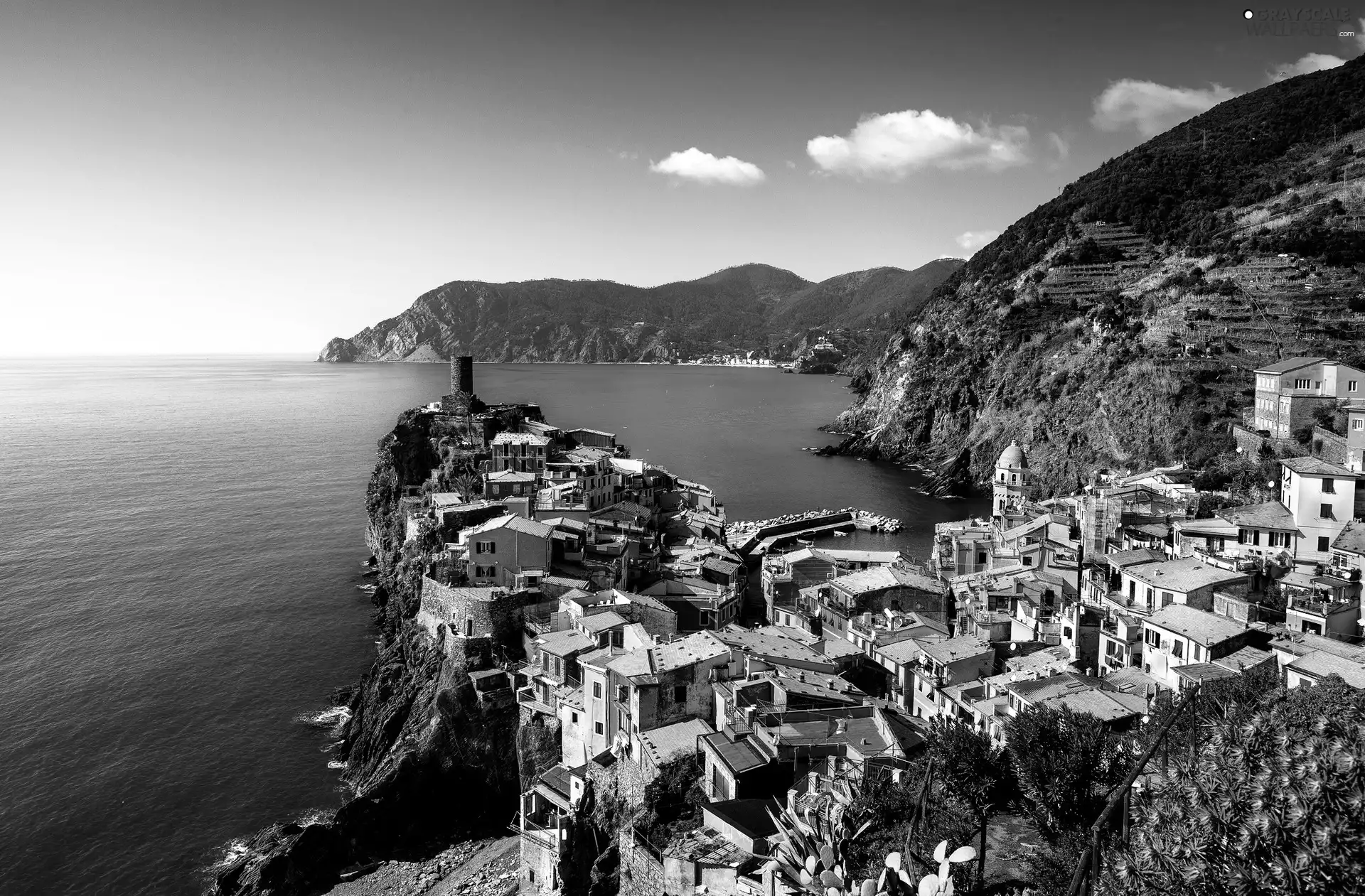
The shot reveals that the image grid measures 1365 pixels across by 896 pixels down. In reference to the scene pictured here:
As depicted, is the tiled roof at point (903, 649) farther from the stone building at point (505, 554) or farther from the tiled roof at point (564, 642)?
the stone building at point (505, 554)

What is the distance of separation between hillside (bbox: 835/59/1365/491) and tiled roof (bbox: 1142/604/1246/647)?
1451 inches

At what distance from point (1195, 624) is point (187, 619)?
40666mm

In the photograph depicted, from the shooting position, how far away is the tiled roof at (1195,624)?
2200 centimetres

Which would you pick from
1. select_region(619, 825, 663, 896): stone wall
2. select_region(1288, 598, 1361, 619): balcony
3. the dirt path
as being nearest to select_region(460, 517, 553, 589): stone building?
the dirt path

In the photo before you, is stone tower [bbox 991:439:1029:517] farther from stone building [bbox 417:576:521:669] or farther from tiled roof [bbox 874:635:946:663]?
stone building [bbox 417:576:521:669]

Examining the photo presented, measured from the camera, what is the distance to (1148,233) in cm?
9369

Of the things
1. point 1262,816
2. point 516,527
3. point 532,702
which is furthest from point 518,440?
point 1262,816

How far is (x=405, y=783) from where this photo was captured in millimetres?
25328

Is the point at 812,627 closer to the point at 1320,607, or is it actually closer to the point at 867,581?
the point at 867,581

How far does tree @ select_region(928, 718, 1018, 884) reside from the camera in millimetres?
14734

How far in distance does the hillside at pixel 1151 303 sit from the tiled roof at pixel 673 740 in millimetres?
47884

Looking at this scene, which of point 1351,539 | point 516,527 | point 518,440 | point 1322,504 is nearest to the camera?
point 1351,539

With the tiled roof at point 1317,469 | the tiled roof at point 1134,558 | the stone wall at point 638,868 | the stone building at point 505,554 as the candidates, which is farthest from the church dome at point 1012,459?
the stone wall at point 638,868

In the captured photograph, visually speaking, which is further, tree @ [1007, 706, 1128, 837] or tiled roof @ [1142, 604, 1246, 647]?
tiled roof @ [1142, 604, 1246, 647]
